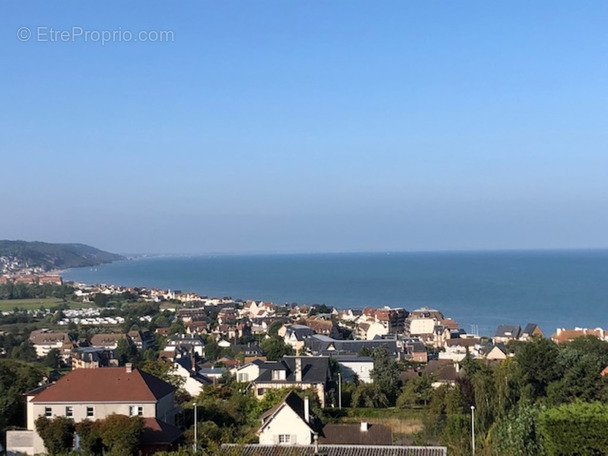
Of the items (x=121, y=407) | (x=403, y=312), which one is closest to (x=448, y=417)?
(x=121, y=407)

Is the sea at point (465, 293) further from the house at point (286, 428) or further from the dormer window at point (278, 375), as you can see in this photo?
the house at point (286, 428)

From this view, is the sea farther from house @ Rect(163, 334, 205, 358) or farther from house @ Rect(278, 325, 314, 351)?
house @ Rect(163, 334, 205, 358)

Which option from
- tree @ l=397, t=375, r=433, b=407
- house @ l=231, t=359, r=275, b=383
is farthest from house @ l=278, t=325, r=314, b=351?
tree @ l=397, t=375, r=433, b=407

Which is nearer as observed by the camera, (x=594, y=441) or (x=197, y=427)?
(x=594, y=441)

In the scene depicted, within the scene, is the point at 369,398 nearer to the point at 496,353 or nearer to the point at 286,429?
the point at 286,429

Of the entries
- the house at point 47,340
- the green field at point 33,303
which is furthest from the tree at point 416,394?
the green field at point 33,303

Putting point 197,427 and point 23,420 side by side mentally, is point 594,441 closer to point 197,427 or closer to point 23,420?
point 197,427
